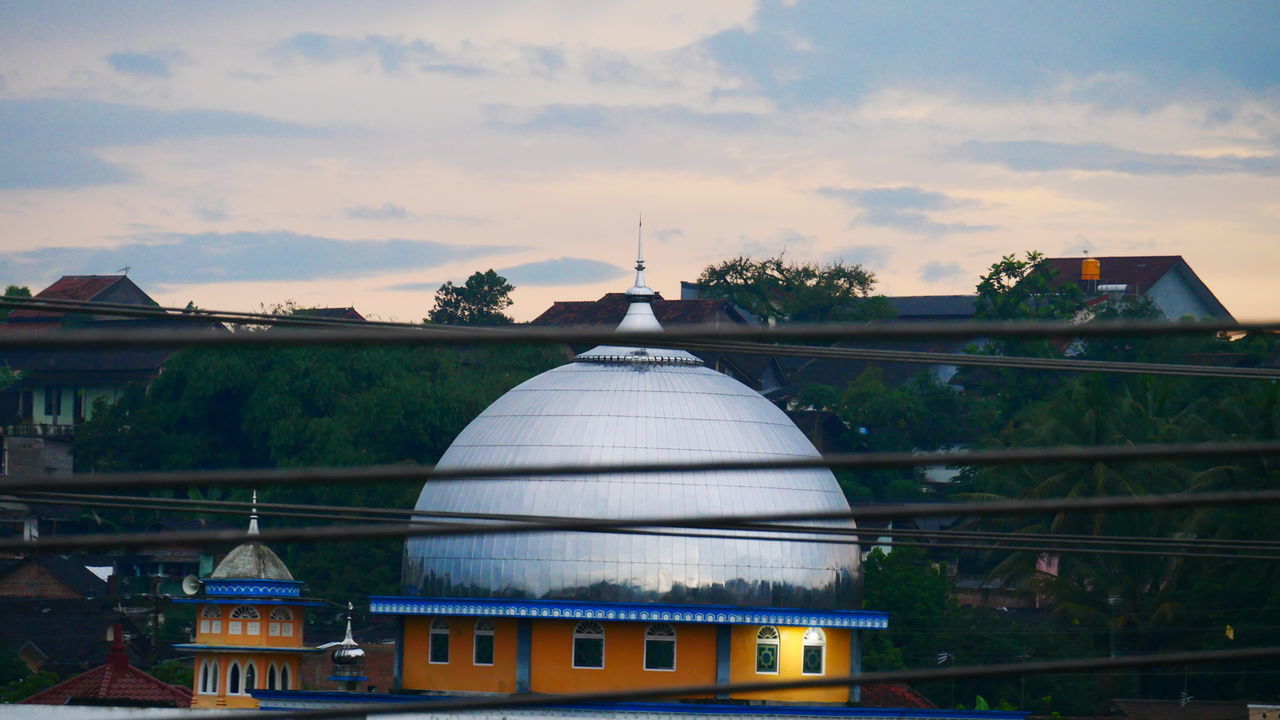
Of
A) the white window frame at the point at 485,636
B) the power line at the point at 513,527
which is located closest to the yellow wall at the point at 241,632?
the white window frame at the point at 485,636

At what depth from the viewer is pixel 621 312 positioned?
76.5 meters

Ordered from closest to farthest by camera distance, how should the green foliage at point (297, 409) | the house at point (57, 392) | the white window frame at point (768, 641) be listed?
the white window frame at point (768, 641) → the green foliage at point (297, 409) → the house at point (57, 392)

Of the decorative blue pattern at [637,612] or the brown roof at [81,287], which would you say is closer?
the decorative blue pattern at [637,612]

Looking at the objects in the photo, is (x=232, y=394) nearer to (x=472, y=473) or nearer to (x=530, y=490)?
(x=530, y=490)

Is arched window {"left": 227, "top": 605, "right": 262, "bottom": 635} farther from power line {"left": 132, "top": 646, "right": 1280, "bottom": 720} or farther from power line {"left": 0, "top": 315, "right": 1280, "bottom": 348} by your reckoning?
power line {"left": 0, "top": 315, "right": 1280, "bottom": 348}

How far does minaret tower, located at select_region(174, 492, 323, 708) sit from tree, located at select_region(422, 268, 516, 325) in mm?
50928

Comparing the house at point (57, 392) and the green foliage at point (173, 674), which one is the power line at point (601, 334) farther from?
the house at point (57, 392)

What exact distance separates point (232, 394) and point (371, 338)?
63049mm

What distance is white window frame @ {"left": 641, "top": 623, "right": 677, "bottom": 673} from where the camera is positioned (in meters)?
28.4

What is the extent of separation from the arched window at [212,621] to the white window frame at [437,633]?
4.01 metres

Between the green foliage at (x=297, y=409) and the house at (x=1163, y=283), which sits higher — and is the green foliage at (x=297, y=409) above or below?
below

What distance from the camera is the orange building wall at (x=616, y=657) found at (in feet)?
92.9

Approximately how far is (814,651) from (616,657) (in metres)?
3.06

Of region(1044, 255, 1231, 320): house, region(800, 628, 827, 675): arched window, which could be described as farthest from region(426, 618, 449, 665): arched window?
region(1044, 255, 1231, 320): house
